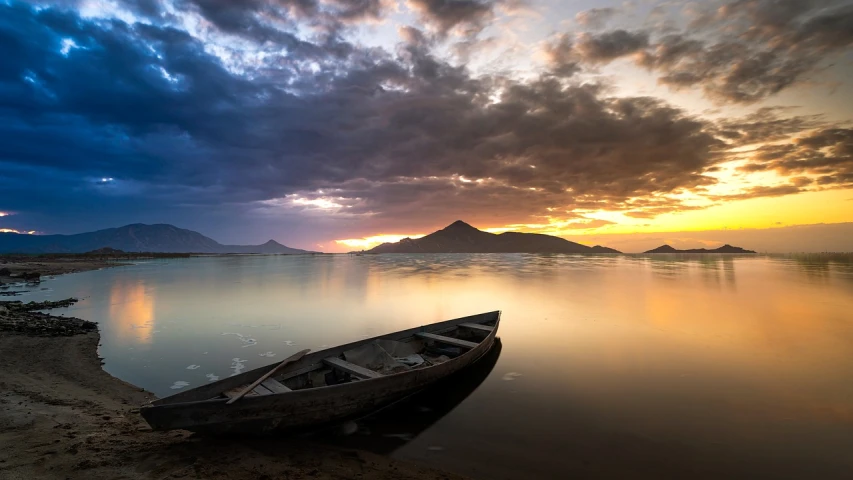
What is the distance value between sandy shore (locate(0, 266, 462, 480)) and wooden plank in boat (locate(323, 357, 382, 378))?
2.18 metres

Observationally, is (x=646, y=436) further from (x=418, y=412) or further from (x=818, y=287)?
(x=818, y=287)

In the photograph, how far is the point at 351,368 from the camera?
31.9 feet

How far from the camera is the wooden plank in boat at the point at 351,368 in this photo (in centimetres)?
937

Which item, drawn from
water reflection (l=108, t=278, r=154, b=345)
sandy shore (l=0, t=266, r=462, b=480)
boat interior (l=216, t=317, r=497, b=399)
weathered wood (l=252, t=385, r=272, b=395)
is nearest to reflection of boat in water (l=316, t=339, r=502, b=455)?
Answer: sandy shore (l=0, t=266, r=462, b=480)

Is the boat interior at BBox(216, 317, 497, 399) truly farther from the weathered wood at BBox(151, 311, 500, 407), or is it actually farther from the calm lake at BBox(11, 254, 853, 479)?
the calm lake at BBox(11, 254, 853, 479)

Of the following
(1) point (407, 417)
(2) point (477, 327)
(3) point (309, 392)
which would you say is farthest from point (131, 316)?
(1) point (407, 417)

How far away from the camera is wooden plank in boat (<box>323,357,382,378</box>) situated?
30.8ft

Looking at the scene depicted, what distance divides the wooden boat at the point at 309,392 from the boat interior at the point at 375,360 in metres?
0.02

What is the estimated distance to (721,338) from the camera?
18.0m

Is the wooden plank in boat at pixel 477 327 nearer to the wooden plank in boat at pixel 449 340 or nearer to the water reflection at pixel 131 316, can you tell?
the wooden plank in boat at pixel 449 340

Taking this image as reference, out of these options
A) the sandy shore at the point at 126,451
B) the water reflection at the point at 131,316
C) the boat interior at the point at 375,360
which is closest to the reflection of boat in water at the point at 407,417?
the sandy shore at the point at 126,451

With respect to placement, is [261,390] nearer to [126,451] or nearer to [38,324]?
[126,451]

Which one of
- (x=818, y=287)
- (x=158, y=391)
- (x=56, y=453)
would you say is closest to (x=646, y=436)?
(x=56, y=453)

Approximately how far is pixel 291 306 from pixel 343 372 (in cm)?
1917
